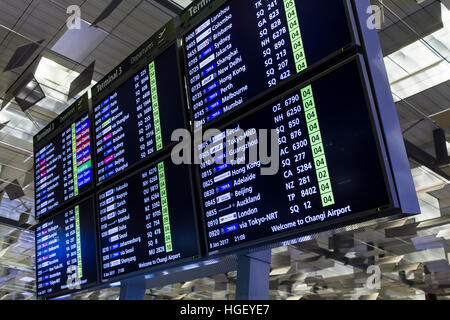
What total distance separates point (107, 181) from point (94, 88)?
1.14m

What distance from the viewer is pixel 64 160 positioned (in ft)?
17.7

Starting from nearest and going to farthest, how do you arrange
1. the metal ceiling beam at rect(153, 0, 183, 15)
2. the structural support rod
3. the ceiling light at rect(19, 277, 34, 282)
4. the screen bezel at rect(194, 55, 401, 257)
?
1. the screen bezel at rect(194, 55, 401, 257)
2. the structural support rod
3. the metal ceiling beam at rect(153, 0, 183, 15)
4. the ceiling light at rect(19, 277, 34, 282)

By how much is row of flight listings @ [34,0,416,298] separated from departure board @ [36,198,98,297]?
20mm

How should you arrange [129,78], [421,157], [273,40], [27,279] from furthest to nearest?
1. [27,279]
2. [421,157]
3. [129,78]
4. [273,40]

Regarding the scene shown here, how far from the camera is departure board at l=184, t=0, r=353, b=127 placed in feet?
9.66

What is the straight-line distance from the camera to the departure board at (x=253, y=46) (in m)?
2.94

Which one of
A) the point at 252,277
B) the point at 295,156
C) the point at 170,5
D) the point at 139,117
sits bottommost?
the point at 252,277

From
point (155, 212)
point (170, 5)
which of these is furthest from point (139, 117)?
point (170, 5)

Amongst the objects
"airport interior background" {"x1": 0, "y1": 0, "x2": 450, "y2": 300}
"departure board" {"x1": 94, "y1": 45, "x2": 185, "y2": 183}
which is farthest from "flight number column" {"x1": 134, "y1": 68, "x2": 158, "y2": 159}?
"airport interior background" {"x1": 0, "y1": 0, "x2": 450, "y2": 300}

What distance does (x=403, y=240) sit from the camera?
1925 centimetres

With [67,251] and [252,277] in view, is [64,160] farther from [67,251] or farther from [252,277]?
[252,277]

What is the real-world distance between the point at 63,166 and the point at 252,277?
295 cm

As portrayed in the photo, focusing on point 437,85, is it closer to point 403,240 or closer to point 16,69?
point 16,69

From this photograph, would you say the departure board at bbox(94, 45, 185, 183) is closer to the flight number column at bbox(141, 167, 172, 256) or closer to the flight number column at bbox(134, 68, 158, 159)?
the flight number column at bbox(134, 68, 158, 159)
